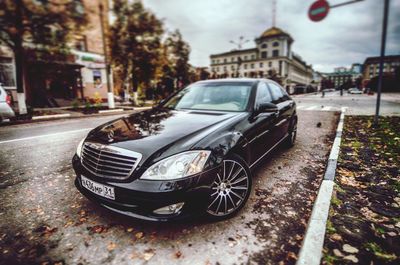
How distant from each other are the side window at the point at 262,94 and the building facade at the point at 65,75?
14687 millimetres

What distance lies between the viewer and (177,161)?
2178 mm

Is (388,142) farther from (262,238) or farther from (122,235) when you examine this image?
(122,235)

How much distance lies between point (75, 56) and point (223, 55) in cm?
7876

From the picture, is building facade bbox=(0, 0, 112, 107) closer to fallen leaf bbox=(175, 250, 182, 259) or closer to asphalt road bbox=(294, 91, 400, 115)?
asphalt road bbox=(294, 91, 400, 115)

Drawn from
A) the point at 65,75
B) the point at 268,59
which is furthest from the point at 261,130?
the point at 268,59

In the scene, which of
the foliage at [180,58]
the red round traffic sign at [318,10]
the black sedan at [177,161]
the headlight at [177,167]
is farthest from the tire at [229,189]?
the foliage at [180,58]

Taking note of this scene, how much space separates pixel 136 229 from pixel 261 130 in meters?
2.12

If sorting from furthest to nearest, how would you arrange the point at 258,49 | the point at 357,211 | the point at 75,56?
the point at 258,49, the point at 75,56, the point at 357,211

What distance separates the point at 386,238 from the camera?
2.24 meters

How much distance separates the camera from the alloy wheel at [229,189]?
2.47 meters

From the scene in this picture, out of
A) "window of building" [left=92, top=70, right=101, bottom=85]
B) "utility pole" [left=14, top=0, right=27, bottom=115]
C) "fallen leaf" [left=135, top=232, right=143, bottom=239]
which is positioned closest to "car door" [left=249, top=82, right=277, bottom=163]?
"fallen leaf" [left=135, top=232, right=143, bottom=239]

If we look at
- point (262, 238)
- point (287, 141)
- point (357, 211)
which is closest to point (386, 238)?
point (357, 211)

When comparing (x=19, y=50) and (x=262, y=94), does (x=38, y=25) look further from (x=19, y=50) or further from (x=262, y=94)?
(x=262, y=94)

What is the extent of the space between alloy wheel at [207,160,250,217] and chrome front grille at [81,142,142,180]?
841 mm
